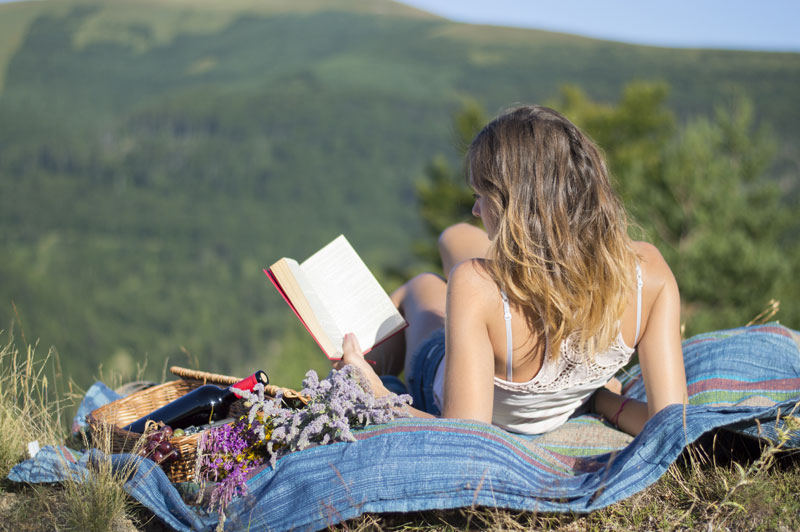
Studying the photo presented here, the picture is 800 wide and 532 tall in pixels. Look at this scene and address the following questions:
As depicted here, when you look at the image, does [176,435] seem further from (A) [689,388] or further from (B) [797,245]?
(B) [797,245]

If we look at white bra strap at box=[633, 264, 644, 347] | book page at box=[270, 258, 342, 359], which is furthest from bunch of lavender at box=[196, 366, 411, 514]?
white bra strap at box=[633, 264, 644, 347]

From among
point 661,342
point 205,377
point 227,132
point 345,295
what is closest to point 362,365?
point 345,295

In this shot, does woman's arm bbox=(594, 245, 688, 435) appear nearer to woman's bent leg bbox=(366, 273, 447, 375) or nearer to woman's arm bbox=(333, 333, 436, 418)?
woman's arm bbox=(333, 333, 436, 418)

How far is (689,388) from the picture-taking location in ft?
8.14

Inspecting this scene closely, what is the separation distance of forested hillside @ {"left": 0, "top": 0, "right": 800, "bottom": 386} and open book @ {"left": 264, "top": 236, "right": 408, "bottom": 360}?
4570cm

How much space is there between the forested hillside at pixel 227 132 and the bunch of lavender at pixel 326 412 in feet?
152

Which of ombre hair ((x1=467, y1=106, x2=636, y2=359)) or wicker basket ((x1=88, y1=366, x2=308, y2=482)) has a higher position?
ombre hair ((x1=467, y1=106, x2=636, y2=359))

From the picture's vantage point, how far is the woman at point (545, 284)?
1.89m

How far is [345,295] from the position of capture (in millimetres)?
2504

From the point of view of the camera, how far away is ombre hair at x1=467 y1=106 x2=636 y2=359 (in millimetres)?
1887

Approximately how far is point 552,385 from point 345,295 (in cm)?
82

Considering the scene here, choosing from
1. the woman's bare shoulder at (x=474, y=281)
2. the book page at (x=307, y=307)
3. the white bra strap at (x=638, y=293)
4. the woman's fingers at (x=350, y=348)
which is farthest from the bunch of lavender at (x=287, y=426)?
the white bra strap at (x=638, y=293)

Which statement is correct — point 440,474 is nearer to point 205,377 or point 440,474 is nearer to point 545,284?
point 545,284

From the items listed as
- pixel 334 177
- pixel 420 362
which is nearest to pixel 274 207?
pixel 334 177
